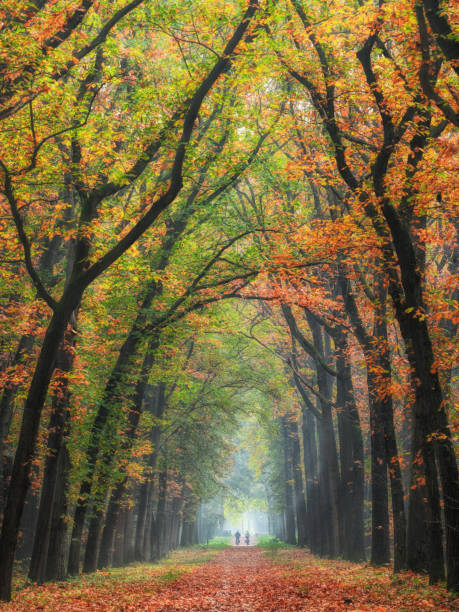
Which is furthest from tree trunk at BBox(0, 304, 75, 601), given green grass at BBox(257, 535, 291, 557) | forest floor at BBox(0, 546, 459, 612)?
green grass at BBox(257, 535, 291, 557)

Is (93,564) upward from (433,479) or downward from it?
downward

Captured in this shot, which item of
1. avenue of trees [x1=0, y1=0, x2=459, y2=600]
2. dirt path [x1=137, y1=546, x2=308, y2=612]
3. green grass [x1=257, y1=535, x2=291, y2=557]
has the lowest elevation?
green grass [x1=257, y1=535, x2=291, y2=557]

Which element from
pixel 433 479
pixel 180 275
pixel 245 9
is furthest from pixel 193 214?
pixel 433 479

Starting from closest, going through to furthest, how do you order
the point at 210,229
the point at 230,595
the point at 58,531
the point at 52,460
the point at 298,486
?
the point at 230,595 → the point at 52,460 → the point at 58,531 → the point at 210,229 → the point at 298,486

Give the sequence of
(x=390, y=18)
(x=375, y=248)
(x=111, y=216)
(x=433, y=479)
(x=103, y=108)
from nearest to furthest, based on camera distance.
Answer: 1. (x=390, y=18)
2. (x=433, y=479)
3. (x=375, y=248)
4. (x=111, y=216)
5. (x=103, y=108)

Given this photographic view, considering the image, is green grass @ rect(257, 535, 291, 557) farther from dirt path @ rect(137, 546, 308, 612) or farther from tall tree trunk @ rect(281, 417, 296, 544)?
dirt path @ rect(137, 546, 308, 612)

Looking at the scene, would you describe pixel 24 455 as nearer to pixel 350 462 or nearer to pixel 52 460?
pixel 52 460

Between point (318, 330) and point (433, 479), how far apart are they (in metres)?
13.0

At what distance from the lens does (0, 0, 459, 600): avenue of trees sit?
9.37 meters

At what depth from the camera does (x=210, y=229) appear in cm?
2109

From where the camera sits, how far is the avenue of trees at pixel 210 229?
937cm

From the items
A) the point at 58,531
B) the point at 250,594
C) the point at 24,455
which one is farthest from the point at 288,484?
the point at 24,455

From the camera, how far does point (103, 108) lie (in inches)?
559

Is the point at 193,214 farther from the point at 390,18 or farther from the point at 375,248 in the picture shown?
the point at 390,18
